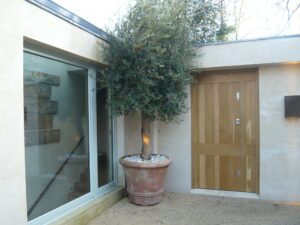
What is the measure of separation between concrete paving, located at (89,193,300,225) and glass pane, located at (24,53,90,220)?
69cm

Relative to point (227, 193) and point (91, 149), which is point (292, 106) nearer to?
point (227, 193)

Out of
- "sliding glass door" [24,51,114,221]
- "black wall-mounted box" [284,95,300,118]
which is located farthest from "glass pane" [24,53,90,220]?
"black wall-mounted box" [284,95,300,118]

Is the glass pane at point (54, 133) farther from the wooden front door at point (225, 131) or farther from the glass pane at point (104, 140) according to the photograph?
the wooden front door at point (225, 131)

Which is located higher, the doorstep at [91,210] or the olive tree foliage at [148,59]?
the olive tree foliage at [148,59]

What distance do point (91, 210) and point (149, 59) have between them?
2.24 metres

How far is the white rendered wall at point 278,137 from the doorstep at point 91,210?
2.40 meters

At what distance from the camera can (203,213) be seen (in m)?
4.02

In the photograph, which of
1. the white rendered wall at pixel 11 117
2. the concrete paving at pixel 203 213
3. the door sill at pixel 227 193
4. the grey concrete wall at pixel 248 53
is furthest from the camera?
the door sill at pixel 227 193

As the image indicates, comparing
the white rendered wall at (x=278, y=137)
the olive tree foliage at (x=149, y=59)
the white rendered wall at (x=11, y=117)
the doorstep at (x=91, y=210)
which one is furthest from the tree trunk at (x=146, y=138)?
the white rendered wall at (x=11, y=117)

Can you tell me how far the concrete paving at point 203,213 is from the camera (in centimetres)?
370

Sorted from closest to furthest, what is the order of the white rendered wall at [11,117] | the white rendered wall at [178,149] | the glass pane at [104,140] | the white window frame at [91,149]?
the white rendered wall at [11,117], the white window frame at [91,149], the glass pane at [104,140], the white rendered wall at [178,149]

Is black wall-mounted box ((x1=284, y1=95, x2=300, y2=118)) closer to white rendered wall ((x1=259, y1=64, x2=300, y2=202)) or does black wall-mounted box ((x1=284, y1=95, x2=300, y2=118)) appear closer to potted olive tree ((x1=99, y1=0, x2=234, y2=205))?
white rendered wall ((x1=259, y1=64, x2=300, y2=202))

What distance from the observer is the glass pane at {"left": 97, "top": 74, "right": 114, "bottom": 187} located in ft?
14.6

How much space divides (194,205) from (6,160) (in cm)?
289
